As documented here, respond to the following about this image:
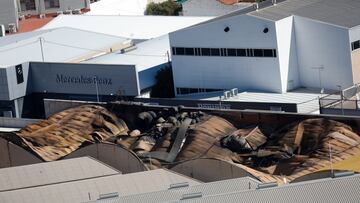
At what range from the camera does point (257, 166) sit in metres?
37.8

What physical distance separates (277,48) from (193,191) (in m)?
18.4

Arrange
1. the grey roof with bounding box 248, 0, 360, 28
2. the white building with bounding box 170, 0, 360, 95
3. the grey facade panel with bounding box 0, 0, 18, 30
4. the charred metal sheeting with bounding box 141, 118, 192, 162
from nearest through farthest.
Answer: the charred metal sheeting with bounding box 141, 118, 192, 162 < the white building with bounding box 170, 0, 360, 95 < the grey roof with bounding box 248, 0, 360, 28 < the grey facade panel with bounding box 0, 0, 18, 30

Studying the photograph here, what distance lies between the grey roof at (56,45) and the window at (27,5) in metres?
17.4

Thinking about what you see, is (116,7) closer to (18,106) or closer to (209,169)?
(18,106)

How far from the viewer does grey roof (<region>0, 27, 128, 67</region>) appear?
55531 mm

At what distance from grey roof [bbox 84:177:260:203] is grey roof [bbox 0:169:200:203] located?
2.35 m

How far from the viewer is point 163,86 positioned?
50625mm

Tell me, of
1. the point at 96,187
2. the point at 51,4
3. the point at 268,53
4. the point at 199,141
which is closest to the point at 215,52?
the point at 268,53

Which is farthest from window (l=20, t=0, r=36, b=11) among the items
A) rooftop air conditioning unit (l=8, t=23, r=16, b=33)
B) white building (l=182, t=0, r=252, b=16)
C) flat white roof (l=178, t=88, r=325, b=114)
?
flat white roof (l=178, t=88, r=325, b=114)

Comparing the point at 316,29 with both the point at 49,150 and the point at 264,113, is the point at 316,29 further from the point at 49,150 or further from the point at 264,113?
the point at 49,150

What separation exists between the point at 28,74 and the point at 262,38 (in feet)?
34.1

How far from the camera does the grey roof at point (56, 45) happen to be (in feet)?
182

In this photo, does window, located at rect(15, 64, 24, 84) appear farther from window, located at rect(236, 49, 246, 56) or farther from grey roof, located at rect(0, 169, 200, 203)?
grey roof, located at rect(0, 169, 200, 203)

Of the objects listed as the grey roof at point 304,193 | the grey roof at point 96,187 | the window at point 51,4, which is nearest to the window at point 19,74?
the grey roof at point 96,187
